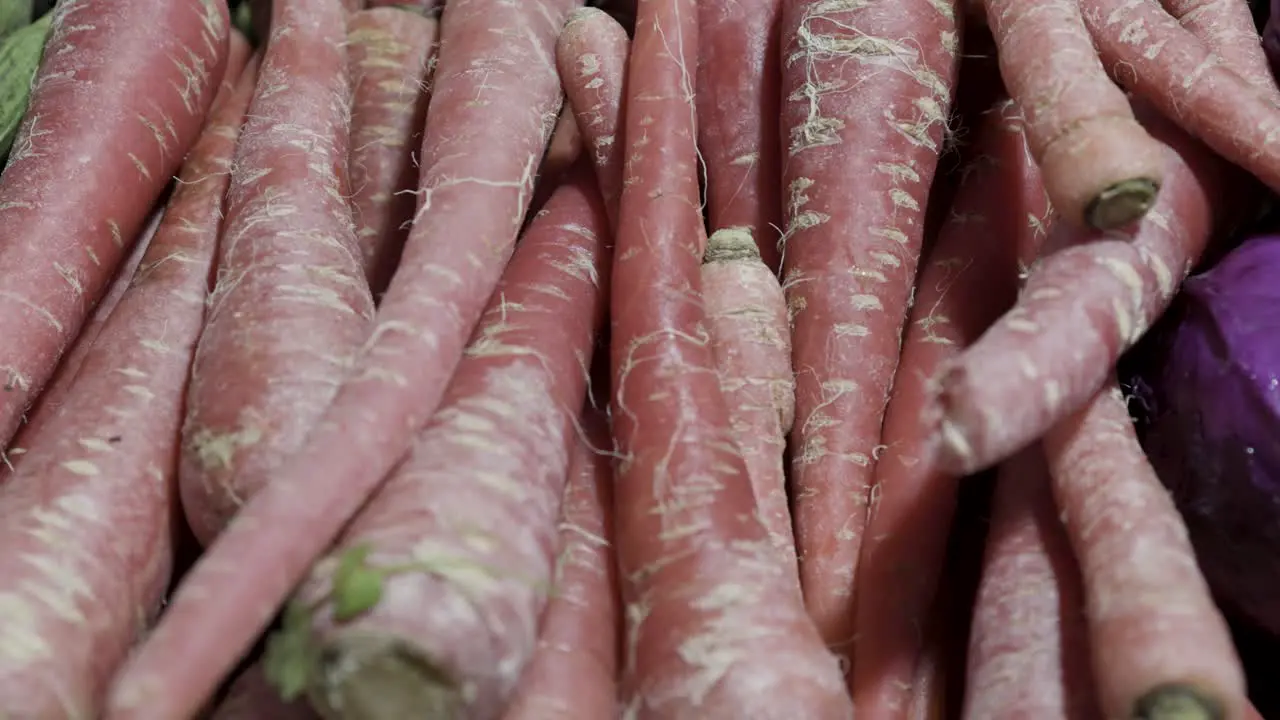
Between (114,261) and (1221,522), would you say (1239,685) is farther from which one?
(114,261)

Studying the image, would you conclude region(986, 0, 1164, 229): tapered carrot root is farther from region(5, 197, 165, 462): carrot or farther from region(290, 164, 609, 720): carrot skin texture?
region(5, 197, 165, 462): carrot

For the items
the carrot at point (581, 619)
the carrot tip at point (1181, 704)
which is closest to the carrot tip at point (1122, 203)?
the carrot tip at point (1181, 704)

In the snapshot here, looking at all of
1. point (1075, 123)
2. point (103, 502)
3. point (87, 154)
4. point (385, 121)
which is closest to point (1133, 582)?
point (1075, 123)

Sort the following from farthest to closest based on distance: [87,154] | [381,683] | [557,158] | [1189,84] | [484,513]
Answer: [557,158]
[87,154]
[1189,84]
[484,513]
[381,683]

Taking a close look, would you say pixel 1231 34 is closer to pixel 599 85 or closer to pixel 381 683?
pixel 599 85

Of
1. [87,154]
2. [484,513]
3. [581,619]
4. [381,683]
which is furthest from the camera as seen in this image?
[87,154]

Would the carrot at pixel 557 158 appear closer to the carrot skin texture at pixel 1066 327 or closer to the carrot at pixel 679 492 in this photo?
the carrot at pixel 679 492

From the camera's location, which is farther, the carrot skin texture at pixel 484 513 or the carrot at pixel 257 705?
the carrot at pixel 257 705
